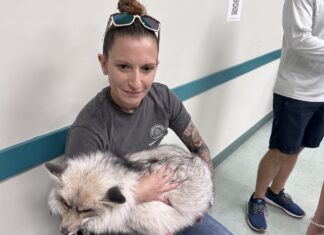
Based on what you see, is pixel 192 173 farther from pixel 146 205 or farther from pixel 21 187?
pixel 21 187

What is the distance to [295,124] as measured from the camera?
6.57ft

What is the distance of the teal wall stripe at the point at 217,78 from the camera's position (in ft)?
6.95

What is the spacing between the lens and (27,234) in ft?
4.85

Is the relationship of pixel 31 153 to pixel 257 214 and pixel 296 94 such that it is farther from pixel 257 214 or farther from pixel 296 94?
pixel 257 214

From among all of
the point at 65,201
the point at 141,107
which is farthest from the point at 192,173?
the point at 65,201

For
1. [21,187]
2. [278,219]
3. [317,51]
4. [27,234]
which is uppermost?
[317,51]

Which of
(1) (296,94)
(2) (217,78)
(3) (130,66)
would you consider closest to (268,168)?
(1) (296,94)

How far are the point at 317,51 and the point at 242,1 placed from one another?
832 mm

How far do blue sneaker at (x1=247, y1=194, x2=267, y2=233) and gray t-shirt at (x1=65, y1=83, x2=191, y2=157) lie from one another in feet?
4.05

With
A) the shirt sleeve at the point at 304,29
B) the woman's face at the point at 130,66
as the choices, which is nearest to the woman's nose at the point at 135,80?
the woman's face at the point at 130,66

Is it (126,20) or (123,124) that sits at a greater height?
(126,20)

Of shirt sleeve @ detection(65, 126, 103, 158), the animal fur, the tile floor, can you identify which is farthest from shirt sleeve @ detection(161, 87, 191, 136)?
the tile floor

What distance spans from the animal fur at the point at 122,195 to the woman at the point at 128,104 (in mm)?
49

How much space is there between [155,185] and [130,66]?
458 millimetres
